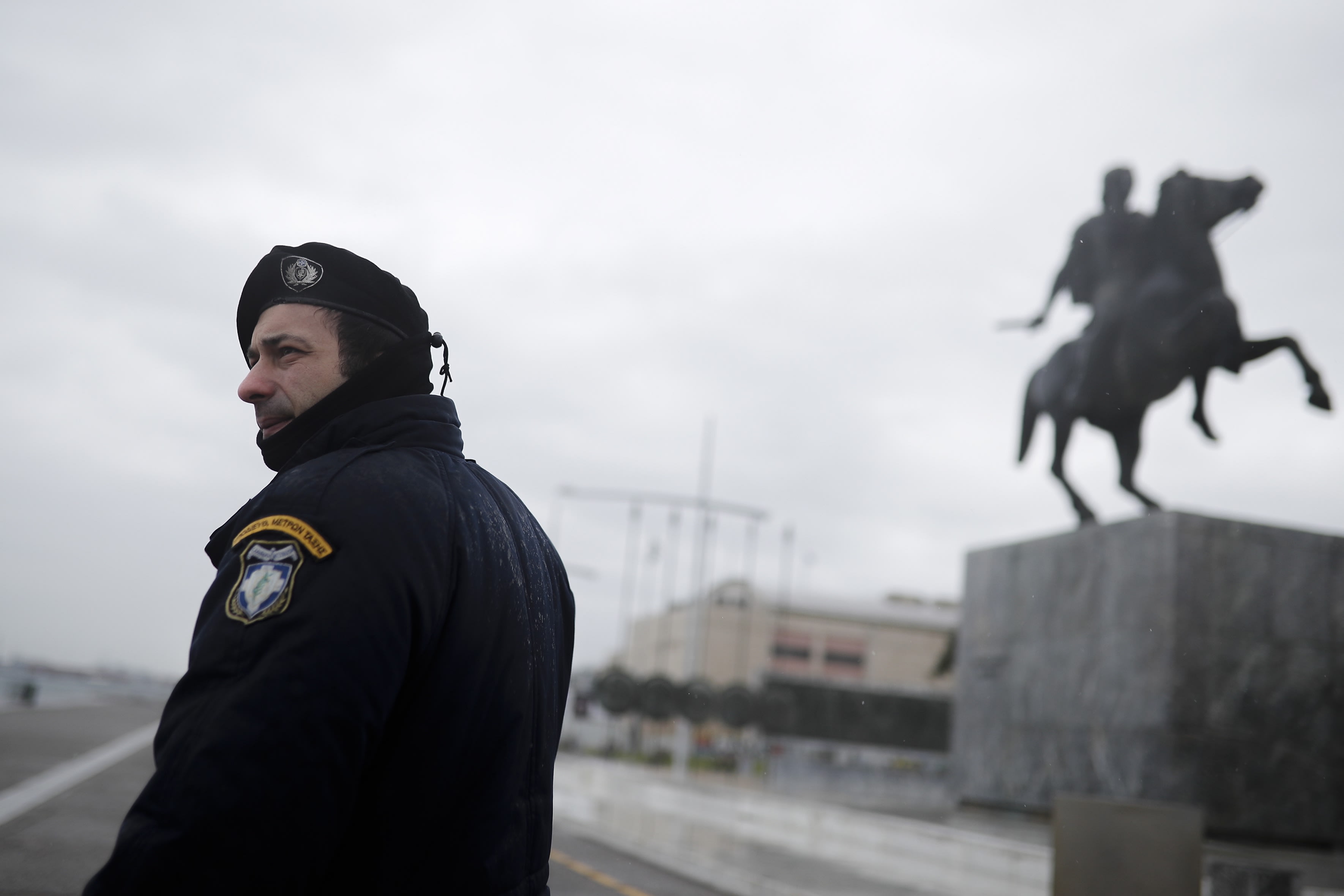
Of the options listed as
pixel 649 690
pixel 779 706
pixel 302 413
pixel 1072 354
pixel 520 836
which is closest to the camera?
pixel 520 836

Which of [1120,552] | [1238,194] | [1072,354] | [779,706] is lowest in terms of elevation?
[779,706]

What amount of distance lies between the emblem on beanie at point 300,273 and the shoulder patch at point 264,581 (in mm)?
522

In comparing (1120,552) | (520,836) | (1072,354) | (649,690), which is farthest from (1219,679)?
(649,690)

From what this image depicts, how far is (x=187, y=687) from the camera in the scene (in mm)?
1506

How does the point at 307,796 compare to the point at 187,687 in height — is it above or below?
below

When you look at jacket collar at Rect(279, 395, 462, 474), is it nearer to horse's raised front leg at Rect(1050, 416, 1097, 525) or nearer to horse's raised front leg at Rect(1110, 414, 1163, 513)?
horse's raised front leg at Rect(1110, 414, 1163, 513)

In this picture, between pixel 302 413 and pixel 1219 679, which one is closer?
pixel 302 413

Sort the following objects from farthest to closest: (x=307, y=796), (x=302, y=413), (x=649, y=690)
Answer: (x=649, y=690), (x=302, y=413), (x=307, y=796)

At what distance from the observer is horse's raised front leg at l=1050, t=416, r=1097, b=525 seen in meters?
12.7

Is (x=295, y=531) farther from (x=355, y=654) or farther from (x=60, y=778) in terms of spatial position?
(x=60, y=778)

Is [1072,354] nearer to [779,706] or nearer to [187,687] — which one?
[187,687]

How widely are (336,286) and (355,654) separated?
68cm

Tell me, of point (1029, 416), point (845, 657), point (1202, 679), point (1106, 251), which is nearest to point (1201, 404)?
point (1106, 251)

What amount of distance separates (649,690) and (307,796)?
125ft
